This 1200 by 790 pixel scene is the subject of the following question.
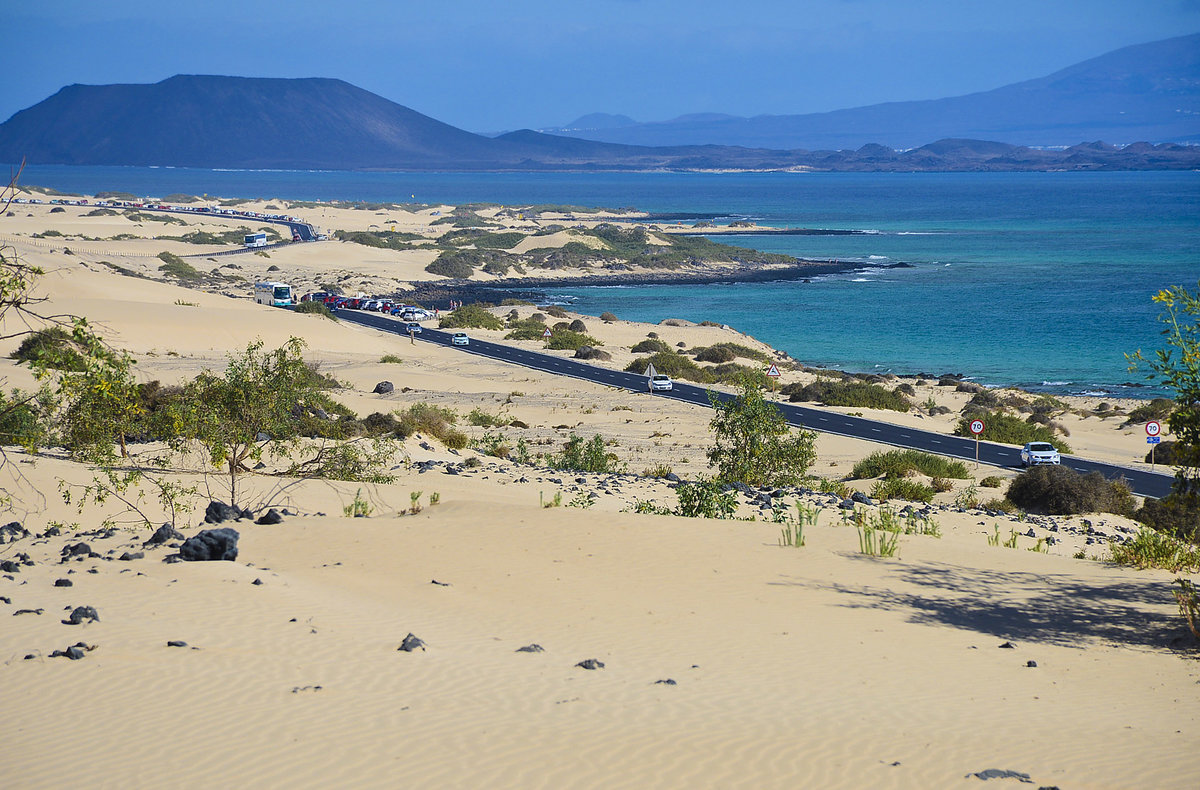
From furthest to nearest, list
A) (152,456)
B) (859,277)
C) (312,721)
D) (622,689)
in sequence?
1. (859,277)
2. (152,456)
3. (622,689)
4. (312,721)

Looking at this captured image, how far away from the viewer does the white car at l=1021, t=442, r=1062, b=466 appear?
31.0 metres

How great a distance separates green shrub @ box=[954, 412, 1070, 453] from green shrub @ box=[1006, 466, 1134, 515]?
12.2 meters

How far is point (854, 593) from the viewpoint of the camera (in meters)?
12.9

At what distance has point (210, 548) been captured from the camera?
42.7 ft

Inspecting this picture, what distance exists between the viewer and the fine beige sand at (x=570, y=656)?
7.60 metres

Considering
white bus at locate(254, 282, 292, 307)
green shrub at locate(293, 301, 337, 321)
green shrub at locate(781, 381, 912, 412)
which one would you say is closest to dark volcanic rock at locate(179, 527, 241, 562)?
green shrub at locate(781, 381, 912, 412)

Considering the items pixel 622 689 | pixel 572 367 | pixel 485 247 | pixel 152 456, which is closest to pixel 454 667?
pixel 622 689

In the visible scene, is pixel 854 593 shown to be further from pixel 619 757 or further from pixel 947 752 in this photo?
pixel 619 757

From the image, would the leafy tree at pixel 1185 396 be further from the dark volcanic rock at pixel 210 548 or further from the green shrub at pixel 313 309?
the green shrub at pixel 313 309

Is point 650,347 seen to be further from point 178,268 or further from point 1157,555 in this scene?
point 178,268

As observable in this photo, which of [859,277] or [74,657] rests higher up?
[859,277]

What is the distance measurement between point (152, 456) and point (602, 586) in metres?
12.0

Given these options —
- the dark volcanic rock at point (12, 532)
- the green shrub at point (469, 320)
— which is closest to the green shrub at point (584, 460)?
the dark volcanic rock at point (12, 532)

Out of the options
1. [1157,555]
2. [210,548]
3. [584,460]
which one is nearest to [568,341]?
[584,460]
